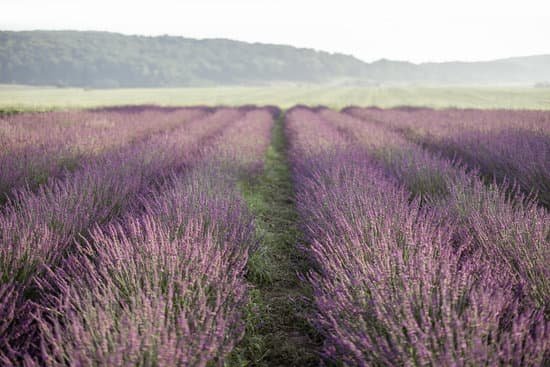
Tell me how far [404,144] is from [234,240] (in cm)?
448

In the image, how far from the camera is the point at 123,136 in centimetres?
787

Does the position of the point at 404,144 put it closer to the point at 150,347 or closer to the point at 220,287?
the point at 220,287

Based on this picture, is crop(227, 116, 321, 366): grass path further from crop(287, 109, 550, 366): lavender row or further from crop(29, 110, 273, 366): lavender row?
crop(287, 109, 550, 366): lavender row

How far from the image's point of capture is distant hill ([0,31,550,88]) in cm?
7462

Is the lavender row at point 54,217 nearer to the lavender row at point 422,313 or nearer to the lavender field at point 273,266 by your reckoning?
the lavender field at point 273,266

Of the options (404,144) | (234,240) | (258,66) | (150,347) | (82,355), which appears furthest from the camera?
(258,66)

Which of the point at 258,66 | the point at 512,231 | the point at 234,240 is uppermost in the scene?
the point at 258,66

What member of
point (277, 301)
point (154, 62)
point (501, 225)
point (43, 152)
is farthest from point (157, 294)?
point (154, 62)

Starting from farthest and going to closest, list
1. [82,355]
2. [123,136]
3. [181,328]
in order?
[123,136] → [181,328] → [82,355]

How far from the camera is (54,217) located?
285cm

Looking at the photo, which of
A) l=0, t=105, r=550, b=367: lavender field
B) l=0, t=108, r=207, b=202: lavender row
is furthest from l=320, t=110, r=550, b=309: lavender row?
l=0, t=108, r=207, b=202: lavender row

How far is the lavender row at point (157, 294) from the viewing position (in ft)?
4.57

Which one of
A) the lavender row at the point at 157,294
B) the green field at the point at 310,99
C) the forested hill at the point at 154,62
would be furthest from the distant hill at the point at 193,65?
the lavender row at the point at 157,294

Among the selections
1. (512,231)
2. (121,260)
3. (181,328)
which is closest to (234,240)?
(121,260)
